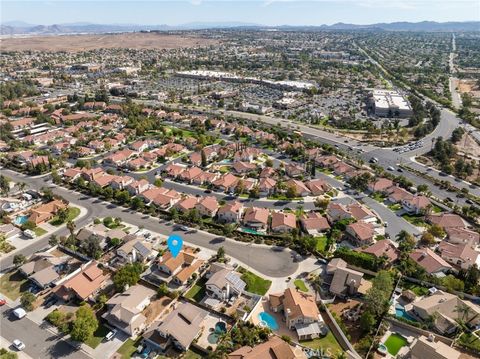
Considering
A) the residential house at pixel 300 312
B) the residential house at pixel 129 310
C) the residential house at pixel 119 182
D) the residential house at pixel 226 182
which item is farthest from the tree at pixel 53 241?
the residential house at pixel 300 312

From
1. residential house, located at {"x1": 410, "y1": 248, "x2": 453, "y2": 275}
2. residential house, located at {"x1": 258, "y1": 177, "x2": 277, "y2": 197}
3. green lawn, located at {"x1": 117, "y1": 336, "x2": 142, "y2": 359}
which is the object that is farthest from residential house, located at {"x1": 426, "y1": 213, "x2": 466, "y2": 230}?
green lawn, located at {"x1": 117, "y1": 336, "x2": 142, "y2": 359}

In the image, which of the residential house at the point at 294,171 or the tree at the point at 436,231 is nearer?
the tree at the point at 436,231

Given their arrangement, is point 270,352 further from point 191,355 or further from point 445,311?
point 445,311

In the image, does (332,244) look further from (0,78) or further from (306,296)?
(0,78)

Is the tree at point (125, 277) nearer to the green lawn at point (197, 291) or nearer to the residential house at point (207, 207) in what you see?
the green lawn at point (197, 291)

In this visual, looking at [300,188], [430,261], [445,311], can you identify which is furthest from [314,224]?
[445,311]

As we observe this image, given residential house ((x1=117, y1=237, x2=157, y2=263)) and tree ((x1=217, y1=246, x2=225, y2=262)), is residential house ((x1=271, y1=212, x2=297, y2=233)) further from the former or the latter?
residential house ((x1=117, y1=237, x2=157, y2=263))
